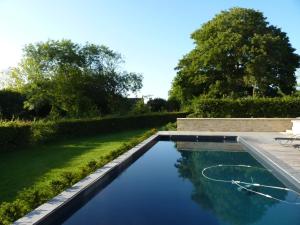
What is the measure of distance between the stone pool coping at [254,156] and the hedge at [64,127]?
15.4 feet

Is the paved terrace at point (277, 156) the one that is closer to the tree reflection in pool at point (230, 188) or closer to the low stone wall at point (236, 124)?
the tree reflection in pool at point (230, 188)

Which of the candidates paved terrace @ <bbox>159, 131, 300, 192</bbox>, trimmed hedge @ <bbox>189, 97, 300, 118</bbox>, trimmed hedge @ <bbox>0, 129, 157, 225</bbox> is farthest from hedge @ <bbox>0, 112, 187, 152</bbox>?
paved terrace @ <bbox>159, 131, 300, 192</bbox>

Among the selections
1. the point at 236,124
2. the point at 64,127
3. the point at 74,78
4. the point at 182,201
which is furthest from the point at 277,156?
the point at 74,78

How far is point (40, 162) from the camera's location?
1205 centimetres

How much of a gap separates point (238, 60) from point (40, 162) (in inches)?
900

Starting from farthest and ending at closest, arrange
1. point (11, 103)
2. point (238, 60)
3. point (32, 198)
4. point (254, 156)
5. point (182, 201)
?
point (11, 103) → point (238, 60) → point (254, 156) → point (182, 201) → point (32, 198)

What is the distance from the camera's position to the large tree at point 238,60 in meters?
30.1

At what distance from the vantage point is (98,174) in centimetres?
938

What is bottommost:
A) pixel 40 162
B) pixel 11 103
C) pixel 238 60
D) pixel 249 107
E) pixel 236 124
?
pixel 40 162

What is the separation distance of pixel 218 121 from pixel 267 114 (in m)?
3.46

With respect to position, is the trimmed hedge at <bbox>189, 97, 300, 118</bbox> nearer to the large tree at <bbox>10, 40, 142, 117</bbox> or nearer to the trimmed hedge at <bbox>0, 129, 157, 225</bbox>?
the large tree at <bbox>10, 40, 142, 117</bbox>

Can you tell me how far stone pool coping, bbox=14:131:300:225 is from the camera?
6.27 metres

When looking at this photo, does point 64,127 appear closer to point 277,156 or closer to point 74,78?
point 74,78

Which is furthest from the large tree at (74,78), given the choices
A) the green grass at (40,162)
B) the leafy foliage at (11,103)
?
the green grass at (40,162)
